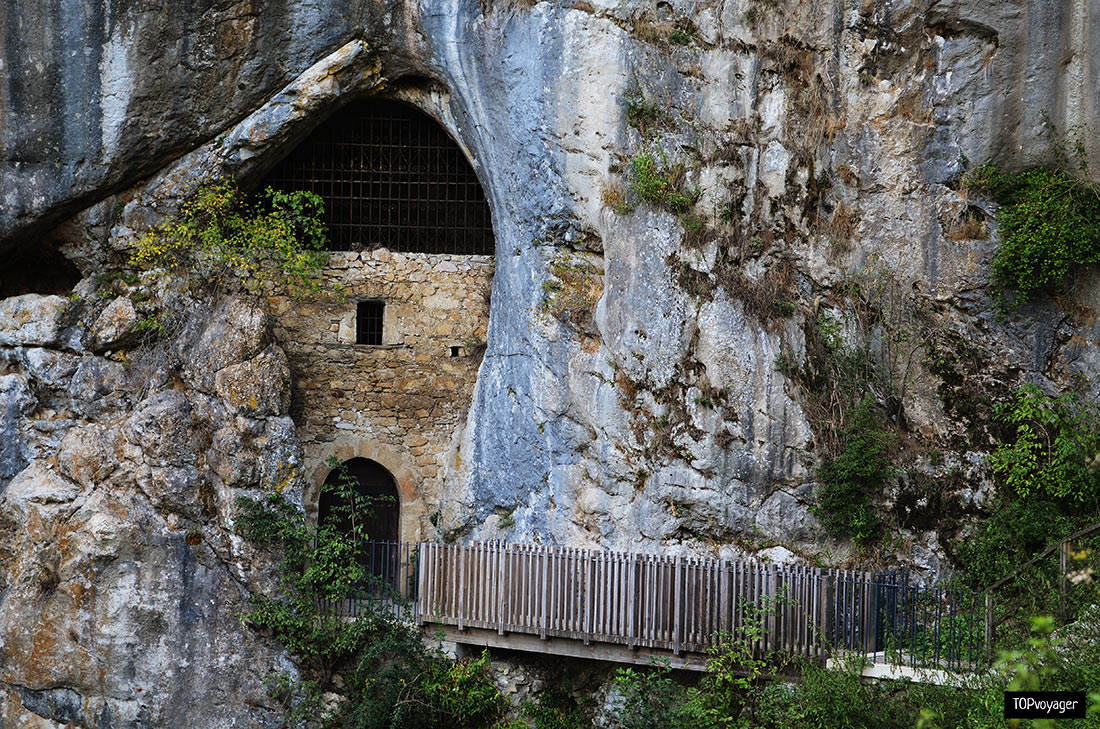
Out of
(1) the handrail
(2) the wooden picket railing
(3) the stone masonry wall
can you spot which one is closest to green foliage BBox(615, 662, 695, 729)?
(2) the wooden picket railing

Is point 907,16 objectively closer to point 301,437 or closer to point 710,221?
point 710,221

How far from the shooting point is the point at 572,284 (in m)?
A: 14.1

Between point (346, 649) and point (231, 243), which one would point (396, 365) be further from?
point (346, 649)

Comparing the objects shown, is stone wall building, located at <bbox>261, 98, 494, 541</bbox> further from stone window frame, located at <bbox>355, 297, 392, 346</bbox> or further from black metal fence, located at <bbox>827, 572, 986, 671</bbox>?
black metal fence, located at <bbox>827, 572, 986, 671</bbox>

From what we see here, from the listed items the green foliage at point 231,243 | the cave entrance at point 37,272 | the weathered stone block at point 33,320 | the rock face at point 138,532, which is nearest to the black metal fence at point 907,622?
the rock face at point 138,532

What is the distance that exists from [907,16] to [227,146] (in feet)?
29.1

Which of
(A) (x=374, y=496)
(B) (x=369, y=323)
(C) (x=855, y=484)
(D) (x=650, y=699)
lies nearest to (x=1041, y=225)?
(C) (x=855, y=484)

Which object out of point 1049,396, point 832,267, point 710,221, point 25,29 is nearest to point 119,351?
point 25,29

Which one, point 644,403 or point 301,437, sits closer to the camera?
point 644,403

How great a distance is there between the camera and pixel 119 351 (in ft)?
49.2

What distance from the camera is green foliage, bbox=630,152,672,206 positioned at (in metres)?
13.6

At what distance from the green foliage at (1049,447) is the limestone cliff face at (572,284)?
400 mm

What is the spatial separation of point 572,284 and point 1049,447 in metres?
5.86

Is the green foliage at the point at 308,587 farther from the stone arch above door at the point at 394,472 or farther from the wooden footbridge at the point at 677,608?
the stone arch above door at the point at 394,472
